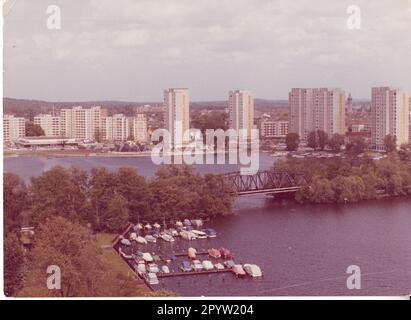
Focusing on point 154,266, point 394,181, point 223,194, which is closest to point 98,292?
point 154,266

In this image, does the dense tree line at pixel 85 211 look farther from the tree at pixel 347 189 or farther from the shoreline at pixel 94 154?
the tree at pixel 347 189

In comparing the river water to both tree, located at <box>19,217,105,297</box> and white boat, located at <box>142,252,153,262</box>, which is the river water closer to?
white boat, located at <box>142,252,153,262</box>

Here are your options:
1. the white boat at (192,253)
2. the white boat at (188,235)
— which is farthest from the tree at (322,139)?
the white boat at (192,253)

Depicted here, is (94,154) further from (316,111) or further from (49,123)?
(316,111)

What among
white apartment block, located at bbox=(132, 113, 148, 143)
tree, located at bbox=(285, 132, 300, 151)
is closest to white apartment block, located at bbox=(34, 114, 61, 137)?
white apartment block, located at bbox=(132, 113, 148, 143)

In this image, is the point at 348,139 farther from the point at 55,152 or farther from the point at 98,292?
the point at 98,292

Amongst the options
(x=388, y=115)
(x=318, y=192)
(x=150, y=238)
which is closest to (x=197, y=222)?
(x=150, y=238)

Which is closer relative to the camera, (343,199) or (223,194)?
(223,194)
